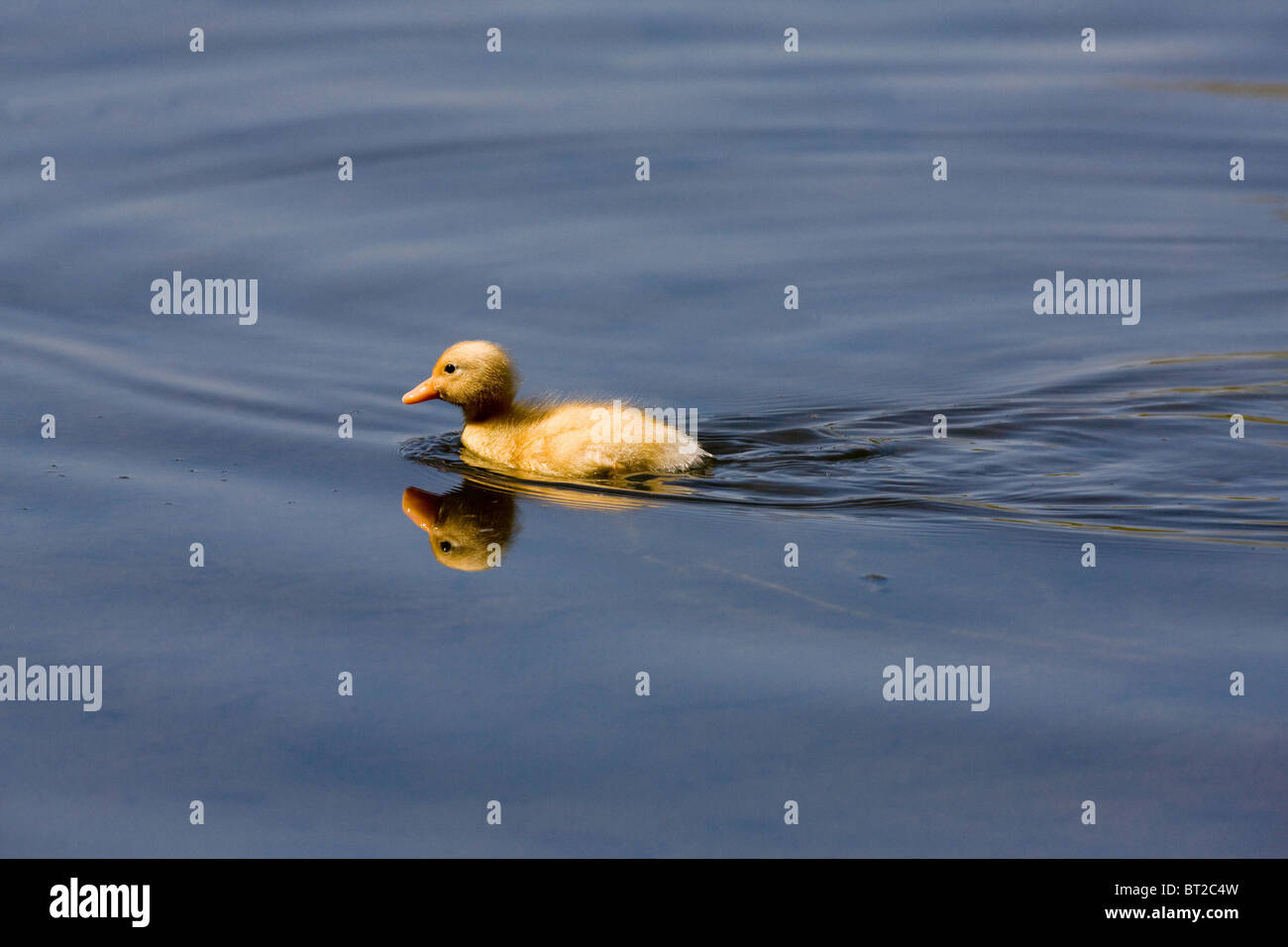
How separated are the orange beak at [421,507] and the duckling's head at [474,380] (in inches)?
28.0

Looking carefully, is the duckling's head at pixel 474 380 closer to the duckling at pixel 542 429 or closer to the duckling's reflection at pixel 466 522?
the duckling at pixel 542 429

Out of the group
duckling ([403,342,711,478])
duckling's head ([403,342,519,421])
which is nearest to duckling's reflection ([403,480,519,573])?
duckling ([403,342,711,478])

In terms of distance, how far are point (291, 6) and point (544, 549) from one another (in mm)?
9668

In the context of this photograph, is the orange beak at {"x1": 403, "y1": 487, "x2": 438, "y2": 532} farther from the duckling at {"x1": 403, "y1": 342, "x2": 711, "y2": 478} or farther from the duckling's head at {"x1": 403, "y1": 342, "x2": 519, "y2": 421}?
the duckling's head at {"x1": 403, "y1": 342, "x2": 519, "y2": 421}

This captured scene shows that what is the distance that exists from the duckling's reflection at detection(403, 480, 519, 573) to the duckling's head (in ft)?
1.78

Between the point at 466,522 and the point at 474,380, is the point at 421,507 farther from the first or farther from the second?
the point at 474,380

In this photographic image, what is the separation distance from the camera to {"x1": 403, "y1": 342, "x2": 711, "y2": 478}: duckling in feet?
25.2

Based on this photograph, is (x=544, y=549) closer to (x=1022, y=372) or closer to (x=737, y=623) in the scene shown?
(x=737, y=623)

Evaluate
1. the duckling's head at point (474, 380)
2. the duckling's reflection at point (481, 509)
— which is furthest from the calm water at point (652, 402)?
the duckling's head at point (474, 380)

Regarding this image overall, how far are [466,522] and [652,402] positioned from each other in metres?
1.80

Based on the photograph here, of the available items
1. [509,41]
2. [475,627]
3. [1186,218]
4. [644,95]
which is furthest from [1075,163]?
[475,627]

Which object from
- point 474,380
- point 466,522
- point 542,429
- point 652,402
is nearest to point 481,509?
point 466,522

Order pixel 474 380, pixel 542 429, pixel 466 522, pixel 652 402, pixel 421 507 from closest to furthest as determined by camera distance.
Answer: pixel 466 522, pixel 421 507, pixel 542 429, pixel 474 380, pixel 652 402

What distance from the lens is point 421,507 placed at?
293 inches
